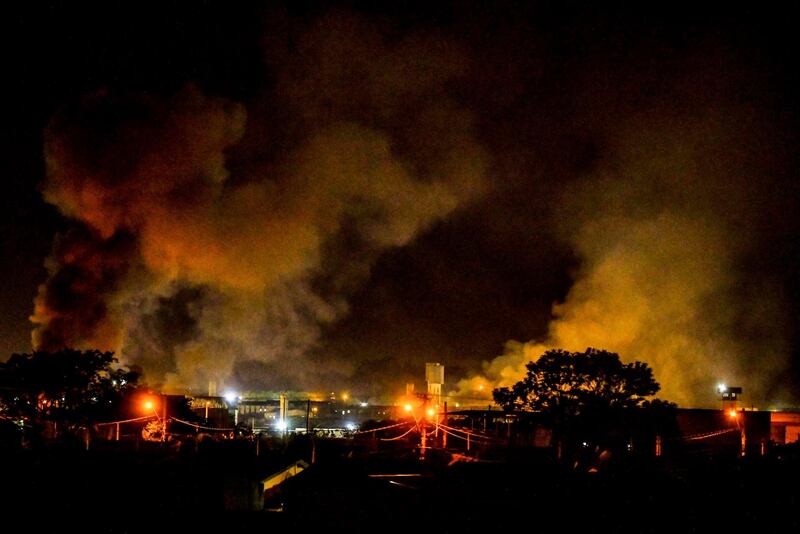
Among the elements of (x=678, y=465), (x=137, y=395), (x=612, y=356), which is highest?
(x=612, y=356)

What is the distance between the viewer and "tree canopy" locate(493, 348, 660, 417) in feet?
89.8

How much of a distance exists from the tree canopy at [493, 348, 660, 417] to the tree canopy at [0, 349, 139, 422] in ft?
55.9

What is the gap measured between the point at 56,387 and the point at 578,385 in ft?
70.5

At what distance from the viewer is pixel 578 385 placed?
27.9 m

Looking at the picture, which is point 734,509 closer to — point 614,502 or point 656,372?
point 614,502

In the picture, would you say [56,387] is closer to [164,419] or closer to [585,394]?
[164,419]

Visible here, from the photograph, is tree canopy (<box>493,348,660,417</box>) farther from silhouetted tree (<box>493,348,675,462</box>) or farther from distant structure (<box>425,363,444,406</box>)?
distant structure (<box>425,363,444,406</box>)

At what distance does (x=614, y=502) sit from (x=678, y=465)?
12.5 meters

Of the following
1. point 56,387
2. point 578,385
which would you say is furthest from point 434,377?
point 56,387

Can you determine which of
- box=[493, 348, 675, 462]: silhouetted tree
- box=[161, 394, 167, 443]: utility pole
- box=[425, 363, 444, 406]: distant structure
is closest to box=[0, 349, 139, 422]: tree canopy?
box=[161, 394, 167, 443]: utility pole

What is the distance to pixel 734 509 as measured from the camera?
13484 millimetres

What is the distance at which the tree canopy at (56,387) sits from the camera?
28.5m

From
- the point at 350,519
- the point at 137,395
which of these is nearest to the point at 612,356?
the point at 350,519

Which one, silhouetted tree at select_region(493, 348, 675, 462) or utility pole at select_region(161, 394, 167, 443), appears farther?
utility pole at select_region(161, 394, 167, 443)
